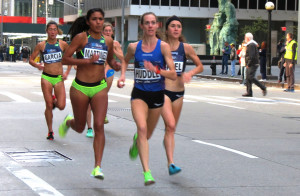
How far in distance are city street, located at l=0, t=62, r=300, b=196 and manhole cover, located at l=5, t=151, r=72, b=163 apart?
1 cm

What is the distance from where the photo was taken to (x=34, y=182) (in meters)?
8.35

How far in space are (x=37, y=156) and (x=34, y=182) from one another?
7.20 feet

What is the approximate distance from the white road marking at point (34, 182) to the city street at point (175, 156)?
1 centimetres

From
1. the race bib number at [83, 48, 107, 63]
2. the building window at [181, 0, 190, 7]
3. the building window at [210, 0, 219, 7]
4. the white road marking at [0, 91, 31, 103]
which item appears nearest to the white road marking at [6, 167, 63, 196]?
the race bib number at [83, 48, 107, 63]

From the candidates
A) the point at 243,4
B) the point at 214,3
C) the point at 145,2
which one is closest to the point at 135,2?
the point at 145,2

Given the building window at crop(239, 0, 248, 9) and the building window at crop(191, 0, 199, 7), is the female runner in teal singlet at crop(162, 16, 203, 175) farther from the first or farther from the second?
the building window at crop(239, 0, 248, 9)

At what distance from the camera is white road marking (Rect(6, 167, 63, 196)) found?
7.76m

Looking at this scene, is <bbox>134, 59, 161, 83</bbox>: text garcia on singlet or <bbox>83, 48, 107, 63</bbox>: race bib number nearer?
<bbox>134, 59, 161, 83</bbox>: text garcia on singlet

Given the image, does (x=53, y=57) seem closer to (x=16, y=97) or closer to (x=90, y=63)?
(x=90, y=63)

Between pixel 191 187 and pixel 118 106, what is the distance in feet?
37.7

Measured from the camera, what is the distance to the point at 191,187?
8.23 meters

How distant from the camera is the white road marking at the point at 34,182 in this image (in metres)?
7.76

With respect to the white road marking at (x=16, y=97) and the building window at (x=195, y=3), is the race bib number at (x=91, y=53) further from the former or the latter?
the building window at (x=195, y=3)

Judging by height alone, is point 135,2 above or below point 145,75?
above
